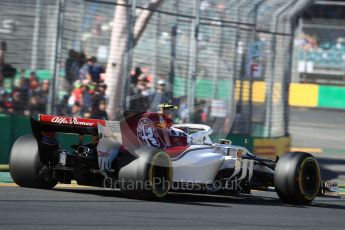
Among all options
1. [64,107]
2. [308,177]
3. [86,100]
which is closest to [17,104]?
[64,107]

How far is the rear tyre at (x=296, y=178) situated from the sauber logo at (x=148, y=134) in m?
1.45

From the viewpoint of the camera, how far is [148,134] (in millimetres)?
10297

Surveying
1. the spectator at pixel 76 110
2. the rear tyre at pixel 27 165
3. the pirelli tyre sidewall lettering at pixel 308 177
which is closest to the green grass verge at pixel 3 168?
the spectator at pixel 76 110

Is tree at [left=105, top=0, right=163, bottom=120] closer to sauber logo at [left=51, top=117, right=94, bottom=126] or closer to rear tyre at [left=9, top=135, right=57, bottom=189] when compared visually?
rear tyre at [left=9, top=135, right=57, bottom=189]

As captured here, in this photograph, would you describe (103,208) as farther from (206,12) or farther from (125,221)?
(206,12)

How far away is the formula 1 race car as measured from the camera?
32.1 feet

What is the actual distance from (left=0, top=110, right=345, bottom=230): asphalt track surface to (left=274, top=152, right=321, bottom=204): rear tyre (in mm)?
138

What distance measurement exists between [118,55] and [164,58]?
3.59 ft

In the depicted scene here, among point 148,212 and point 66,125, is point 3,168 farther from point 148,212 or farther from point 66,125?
point 148,212

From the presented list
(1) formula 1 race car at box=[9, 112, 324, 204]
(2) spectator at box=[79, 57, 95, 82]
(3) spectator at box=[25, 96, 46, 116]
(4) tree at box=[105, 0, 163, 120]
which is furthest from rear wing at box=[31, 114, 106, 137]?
(4) tree at box=[105, 0, 163, 120]

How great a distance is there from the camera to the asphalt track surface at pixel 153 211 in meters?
8.00

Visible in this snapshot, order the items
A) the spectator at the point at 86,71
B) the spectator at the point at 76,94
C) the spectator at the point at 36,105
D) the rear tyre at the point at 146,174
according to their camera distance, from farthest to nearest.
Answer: the spectator at the point at 86,71 < the spectator at the point at 76,94 < the spectator at the point at 36,105 < the rear tyre at the point at 146,174

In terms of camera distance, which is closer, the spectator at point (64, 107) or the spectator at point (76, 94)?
the spectator at point (64, 107)

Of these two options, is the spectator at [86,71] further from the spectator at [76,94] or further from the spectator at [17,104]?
the spectator at [17,104]
